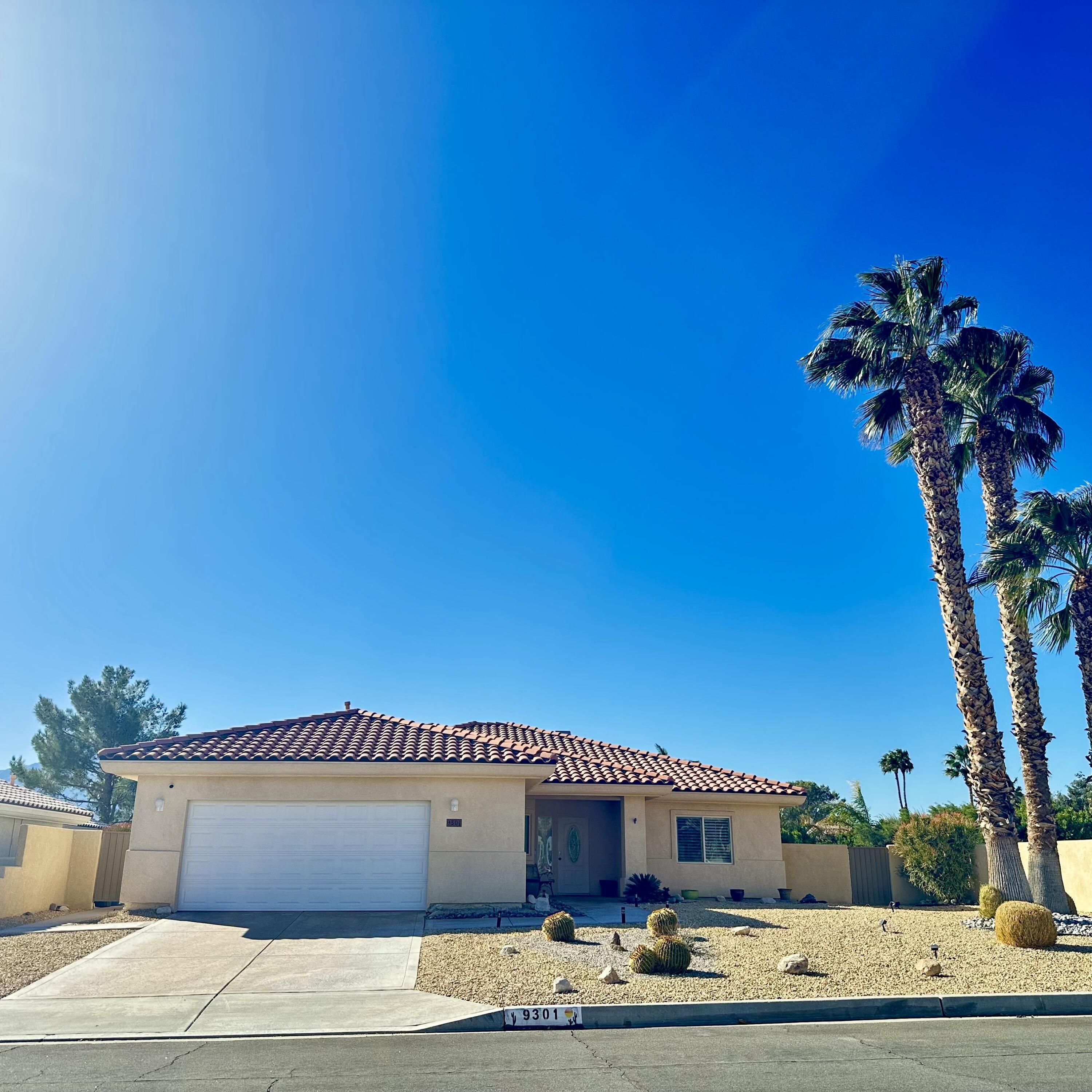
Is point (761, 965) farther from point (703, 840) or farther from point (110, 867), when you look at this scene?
point (110, 867)

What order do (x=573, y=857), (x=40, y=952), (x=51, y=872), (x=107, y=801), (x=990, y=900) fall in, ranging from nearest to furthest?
1. (x=40, y=952)
2. (x=990, y=900)
3. (x=51, y=872)
4. (x=573, y=857)
5. (x=107, y=801)

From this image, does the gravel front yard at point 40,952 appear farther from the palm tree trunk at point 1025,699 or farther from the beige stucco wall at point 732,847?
the palm tree trunk at point 1025,699

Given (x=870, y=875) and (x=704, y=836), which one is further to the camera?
(x=870, y=875)

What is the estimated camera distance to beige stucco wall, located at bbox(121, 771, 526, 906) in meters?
18.6

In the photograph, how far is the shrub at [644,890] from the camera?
21.2 meters

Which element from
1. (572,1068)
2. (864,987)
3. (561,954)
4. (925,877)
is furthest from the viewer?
(925,877)

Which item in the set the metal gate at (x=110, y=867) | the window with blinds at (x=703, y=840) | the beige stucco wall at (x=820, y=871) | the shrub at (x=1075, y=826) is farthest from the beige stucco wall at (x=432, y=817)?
the shrub at (x=1075, y=826)

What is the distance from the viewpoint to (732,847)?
78.4 feet

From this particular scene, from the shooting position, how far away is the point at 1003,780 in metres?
18.7

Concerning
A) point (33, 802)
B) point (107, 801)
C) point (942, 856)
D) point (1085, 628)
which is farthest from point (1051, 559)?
point (107, 801)

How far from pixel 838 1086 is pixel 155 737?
48.9 meters

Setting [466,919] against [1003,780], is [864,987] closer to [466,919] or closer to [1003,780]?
[466,919]

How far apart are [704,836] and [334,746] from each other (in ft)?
33.6

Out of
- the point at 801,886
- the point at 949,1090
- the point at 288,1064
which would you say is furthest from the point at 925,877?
the point at 288,1064
